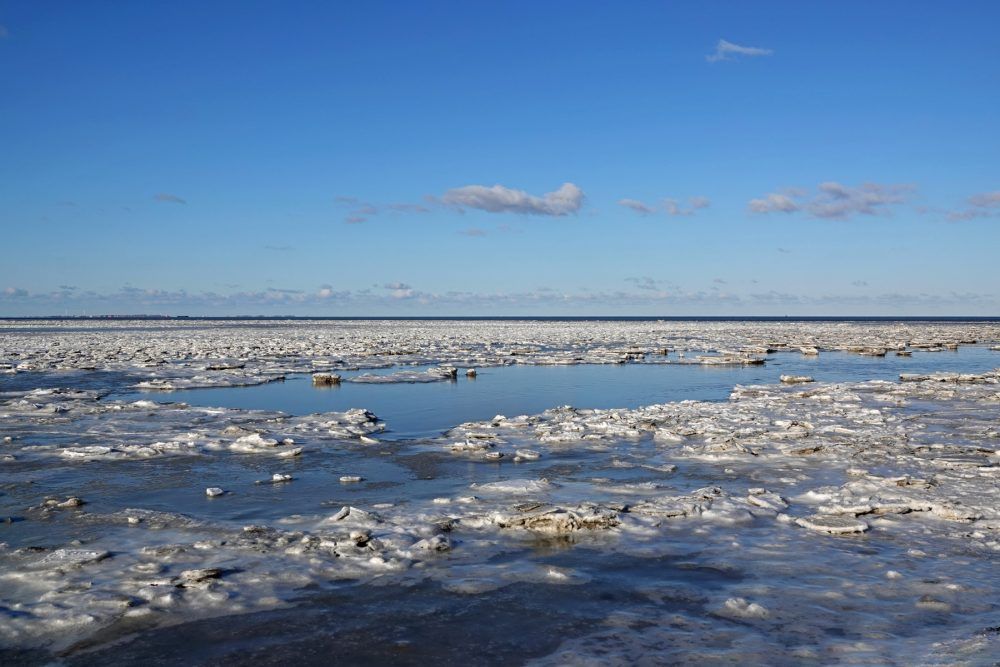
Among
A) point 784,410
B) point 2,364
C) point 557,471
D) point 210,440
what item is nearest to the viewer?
point 557,471

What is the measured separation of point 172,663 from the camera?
4.56 m

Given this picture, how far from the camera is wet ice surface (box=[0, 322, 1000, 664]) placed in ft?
16.1

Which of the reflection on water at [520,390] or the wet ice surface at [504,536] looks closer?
the wet ice surface at [504,536]

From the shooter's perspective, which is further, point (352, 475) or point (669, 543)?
point (352, 475)

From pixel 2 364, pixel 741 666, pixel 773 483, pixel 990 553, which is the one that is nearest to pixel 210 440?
pixel 773 483

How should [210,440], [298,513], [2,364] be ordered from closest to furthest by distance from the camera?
1. [298,513]
2. [210,440]
3. [2,364]

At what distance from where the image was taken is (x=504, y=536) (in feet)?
23.6

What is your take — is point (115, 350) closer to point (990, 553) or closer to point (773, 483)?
point (773, 483)

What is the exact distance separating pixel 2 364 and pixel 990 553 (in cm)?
3133

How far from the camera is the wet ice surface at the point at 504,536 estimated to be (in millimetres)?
4922

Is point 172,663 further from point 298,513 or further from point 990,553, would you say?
→ point 990,553

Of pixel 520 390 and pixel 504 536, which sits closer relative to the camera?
pixel 504 536

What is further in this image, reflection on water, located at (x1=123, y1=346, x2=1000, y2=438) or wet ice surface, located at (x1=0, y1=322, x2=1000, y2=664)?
reflection on water, located at (x1=123, y1=346, x2=1000, y2=438)

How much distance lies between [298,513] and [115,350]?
33147 millimetres
